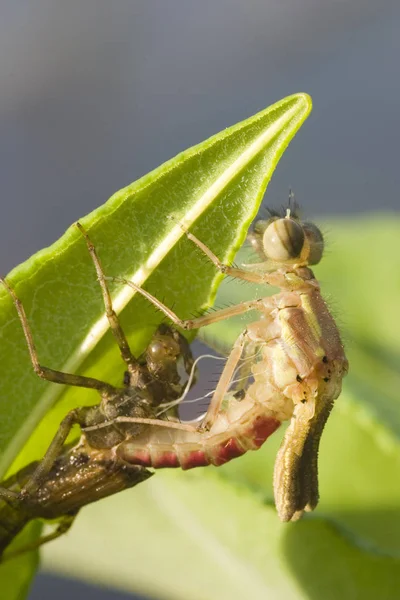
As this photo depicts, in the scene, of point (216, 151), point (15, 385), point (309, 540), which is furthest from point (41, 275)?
point (309, 540)

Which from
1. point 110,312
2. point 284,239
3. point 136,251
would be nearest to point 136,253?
point 136,251

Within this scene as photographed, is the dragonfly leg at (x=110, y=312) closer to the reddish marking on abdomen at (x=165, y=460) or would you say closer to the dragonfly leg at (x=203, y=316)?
the dragonfly leg at (x=203, y=316)

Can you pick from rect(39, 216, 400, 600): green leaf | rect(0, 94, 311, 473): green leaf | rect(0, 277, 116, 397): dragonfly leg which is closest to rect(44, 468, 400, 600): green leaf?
rect(39, 216, 400, 600): green leaf

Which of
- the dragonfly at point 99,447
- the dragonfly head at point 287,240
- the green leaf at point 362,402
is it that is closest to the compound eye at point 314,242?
the dragonfly head at point 287,240

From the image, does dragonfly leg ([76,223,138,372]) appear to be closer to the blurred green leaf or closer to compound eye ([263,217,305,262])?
the blurred green leaf

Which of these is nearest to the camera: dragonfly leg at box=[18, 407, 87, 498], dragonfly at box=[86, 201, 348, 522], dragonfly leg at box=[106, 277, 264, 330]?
dragonfly leg at box=[106, 277, 264, 330]

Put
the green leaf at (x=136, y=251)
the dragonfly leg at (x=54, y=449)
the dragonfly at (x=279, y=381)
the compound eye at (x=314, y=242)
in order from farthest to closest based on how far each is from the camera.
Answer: the compound eye at (x=314, y=242) → the dragonfly at (x=279, y=381) → the dragonfly leg at (x=54, y=449) → the green leaf at (x=136, y=251)

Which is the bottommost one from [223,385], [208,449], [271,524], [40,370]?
[271,524]

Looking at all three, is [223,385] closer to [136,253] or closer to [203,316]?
[203,316]
